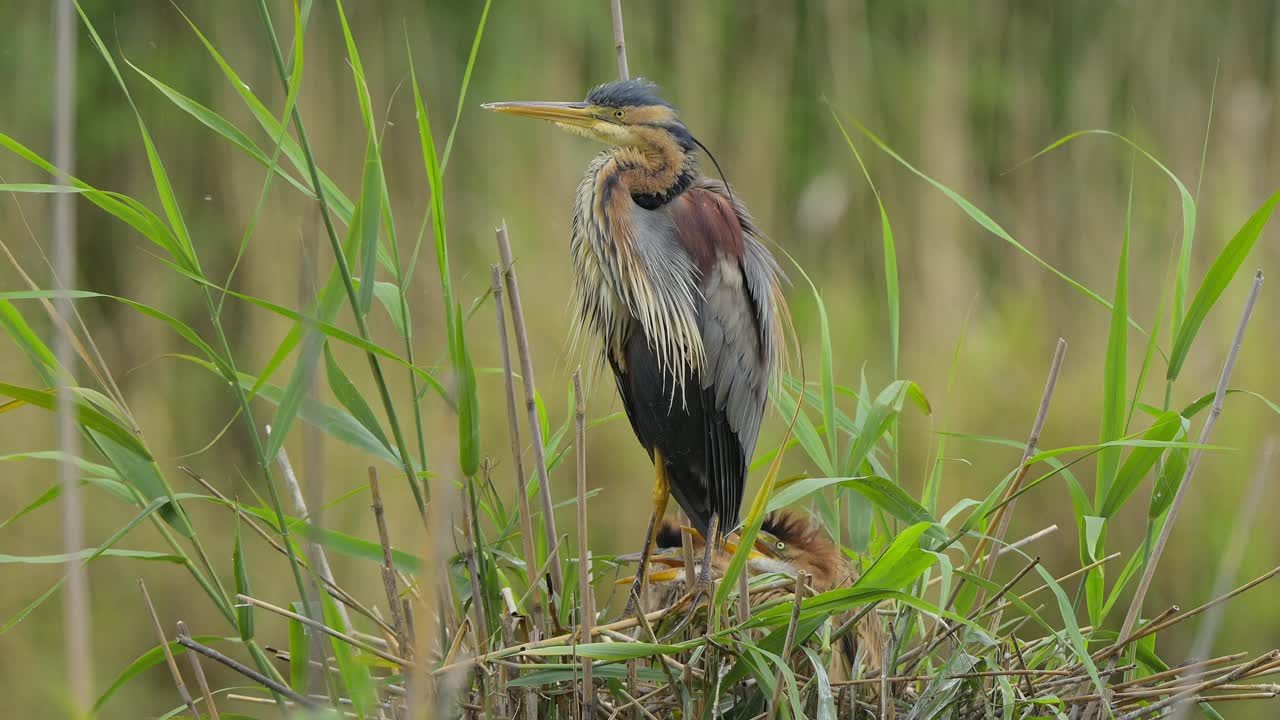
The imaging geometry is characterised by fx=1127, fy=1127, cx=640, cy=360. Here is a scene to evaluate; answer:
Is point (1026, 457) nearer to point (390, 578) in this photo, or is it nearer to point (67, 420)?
point (390, 578)

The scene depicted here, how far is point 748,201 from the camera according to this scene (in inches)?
96.0

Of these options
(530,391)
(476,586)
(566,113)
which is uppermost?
(566,113)

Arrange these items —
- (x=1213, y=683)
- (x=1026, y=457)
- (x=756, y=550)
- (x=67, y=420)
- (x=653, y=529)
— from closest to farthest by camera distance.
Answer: (x=67, y=420) < (x=1213, y=683) < (x=1026, y=457) < (x=653, y=529) < (x=756, y=550)

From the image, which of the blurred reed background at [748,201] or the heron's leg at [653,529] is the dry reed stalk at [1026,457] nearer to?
the heron's leg at [653,529]

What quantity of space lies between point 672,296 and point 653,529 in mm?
246

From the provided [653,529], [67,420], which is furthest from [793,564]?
[67,420]

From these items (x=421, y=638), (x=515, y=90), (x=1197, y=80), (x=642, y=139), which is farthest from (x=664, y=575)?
(x=1197, y=80)

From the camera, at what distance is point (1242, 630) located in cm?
236

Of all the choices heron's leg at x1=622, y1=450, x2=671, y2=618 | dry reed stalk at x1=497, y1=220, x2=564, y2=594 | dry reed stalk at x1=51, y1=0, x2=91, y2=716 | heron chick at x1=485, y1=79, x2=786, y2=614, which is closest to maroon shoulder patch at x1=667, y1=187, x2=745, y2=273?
heron chick at x1=485, y1=79, x2=786, y2=614

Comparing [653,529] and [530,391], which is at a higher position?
[530,391]

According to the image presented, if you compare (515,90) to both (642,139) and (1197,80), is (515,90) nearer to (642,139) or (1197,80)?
(642,139)

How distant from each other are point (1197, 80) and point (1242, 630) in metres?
1.26

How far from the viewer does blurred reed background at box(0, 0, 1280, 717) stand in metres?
2.34

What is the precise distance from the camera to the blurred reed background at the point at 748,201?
2.34 meters
